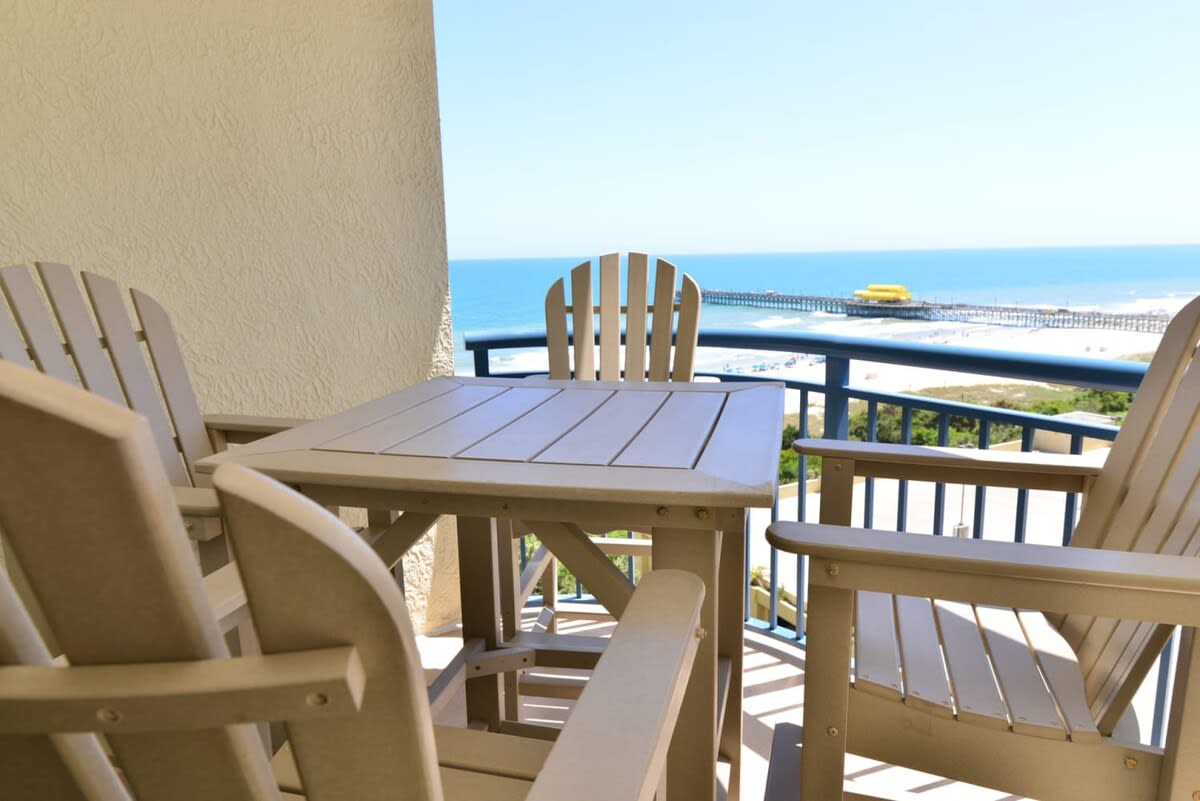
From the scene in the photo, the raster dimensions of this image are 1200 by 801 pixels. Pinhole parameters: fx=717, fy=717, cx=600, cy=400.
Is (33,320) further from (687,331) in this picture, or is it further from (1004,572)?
(1004,572)

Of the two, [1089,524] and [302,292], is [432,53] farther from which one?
[1089,524]

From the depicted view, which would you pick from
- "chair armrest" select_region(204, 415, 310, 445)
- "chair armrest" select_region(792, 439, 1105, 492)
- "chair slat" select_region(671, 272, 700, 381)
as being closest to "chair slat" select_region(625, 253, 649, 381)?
"chair slat" select_region(671, 272, 700, 381)

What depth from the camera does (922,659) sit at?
53.8 inches

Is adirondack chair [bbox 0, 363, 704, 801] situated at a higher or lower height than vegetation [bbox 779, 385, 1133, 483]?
higher

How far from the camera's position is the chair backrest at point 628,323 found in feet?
8.73

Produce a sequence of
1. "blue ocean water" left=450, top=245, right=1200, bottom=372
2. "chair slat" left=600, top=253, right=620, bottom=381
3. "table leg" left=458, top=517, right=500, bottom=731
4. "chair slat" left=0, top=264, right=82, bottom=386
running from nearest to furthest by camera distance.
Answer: "chair slat" left=0, top=264, right=82, bottom=386 < "table leg" left=458, top=517, right=500, bottom=731 < "chair slat" left=600, top=253, right=620, bottom=381 < "blue ocean water" left=450, top=245, right=1200, bottom=372

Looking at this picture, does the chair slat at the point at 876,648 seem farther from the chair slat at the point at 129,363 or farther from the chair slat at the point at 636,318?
the chair slat at the point at 129,363

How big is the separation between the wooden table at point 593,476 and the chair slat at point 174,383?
1.90 ft

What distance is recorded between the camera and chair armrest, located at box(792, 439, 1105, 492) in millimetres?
1592

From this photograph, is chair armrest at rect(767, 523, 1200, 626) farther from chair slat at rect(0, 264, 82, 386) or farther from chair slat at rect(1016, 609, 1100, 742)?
chair slat at rect(0, 264, 82, 386)

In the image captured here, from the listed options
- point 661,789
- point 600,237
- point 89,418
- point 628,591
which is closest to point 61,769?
point 89,418

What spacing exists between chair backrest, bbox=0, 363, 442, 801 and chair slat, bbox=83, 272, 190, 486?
164 cm

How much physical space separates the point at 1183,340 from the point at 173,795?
177cm

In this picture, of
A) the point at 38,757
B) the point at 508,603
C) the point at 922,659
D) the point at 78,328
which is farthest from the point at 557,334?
the point at 38,757
